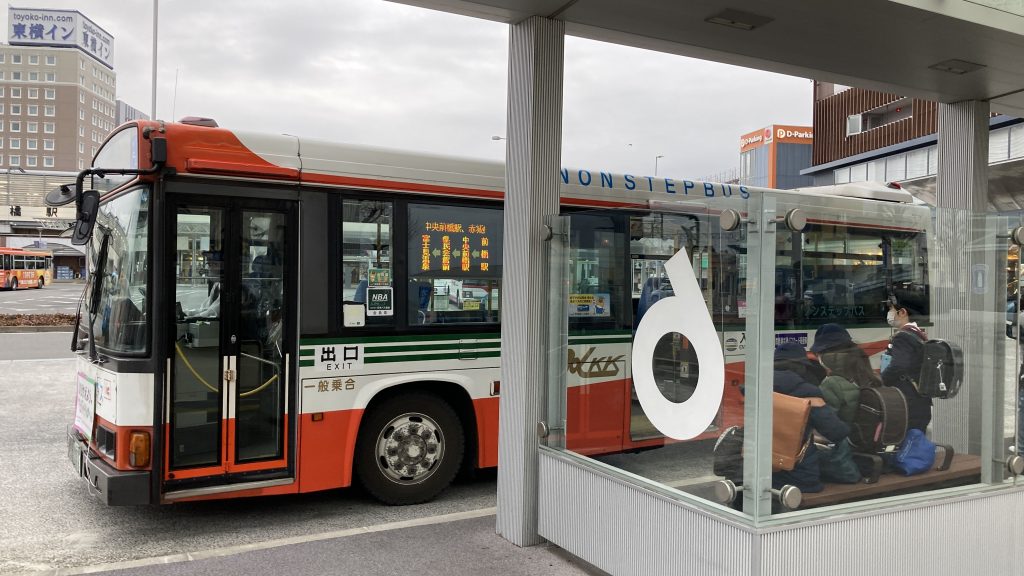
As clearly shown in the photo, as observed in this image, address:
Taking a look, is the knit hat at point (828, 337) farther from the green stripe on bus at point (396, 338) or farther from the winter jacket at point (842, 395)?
the green stripe on bus at point (396, 338)

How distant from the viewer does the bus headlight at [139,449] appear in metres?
5.25

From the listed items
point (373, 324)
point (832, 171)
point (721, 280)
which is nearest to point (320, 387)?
point (373, 324)

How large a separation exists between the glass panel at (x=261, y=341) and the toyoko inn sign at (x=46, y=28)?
14548 centimetres

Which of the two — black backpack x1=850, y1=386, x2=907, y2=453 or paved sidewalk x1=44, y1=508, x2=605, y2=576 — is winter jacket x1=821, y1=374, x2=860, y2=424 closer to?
black backpack x1=850, y1=386, x2=907, y2=453

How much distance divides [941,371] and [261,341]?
4.66 m

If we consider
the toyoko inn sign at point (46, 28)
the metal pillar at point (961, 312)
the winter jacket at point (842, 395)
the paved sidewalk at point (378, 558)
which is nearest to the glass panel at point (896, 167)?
the metal pillar at point (961, 312)

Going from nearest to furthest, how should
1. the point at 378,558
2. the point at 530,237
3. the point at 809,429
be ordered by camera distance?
1. the point at 809,429
2. the point at 378,558
3. the point at 530,237

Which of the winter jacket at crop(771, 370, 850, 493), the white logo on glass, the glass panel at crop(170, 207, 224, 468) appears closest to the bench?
the winter jacket at crop(771, 370, 850, 493)

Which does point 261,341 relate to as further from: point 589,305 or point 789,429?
A: point 789,429

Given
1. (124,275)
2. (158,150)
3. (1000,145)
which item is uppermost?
(1000,145)

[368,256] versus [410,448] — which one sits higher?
[368,256]

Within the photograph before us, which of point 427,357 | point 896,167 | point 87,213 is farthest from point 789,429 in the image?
point 896,167

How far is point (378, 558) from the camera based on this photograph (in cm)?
508

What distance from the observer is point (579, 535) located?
16.3 feet
